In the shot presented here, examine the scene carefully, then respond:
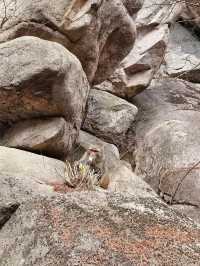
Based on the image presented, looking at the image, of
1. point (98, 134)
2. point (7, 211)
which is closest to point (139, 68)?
point (98, 134)

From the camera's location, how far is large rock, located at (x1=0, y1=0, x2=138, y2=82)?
31.3 feet

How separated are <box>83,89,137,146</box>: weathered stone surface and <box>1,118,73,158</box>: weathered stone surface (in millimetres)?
2977

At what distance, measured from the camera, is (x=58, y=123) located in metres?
8.96

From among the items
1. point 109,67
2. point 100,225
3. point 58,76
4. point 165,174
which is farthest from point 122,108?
point 100,225

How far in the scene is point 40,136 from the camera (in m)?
8.87

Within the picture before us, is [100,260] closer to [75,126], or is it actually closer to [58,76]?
[58,76]

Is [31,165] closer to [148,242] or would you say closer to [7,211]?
[7,211]

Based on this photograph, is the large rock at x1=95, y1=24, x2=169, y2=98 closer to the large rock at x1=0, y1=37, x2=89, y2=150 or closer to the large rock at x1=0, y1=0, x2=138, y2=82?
the large rock at x1=0, y1=0, x2=138, y2=82

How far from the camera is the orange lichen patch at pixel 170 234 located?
432cm

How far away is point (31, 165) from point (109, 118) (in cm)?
456

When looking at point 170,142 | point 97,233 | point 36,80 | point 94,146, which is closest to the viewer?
point 97,233

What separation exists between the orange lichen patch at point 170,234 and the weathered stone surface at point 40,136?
461 centimetres

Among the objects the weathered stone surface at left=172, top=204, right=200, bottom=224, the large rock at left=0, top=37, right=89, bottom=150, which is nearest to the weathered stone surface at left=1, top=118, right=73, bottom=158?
the large rock at left=0, top=37, right=89, bottom=150

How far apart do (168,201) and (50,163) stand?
276 cm
